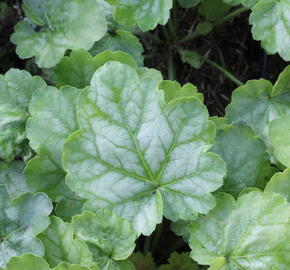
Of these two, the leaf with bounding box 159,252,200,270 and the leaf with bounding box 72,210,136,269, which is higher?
the leaf with bounding box 72,210,136,269

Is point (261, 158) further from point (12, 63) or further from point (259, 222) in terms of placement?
point (12, 63)

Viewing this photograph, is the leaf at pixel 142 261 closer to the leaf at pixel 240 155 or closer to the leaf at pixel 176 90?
the leaf at pixel 240 155

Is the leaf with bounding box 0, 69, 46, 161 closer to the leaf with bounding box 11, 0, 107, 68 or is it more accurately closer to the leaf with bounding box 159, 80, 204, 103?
the leaf with bounding box 11, 0, 107, 68

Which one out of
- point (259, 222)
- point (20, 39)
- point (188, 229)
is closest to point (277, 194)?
point (259, 222)

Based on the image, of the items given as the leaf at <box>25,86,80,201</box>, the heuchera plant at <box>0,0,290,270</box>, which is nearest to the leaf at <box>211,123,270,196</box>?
the heuchera plant at <box>0,0,290,270</box>

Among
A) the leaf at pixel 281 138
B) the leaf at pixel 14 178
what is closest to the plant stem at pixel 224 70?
the leaf at pixel 281 138
